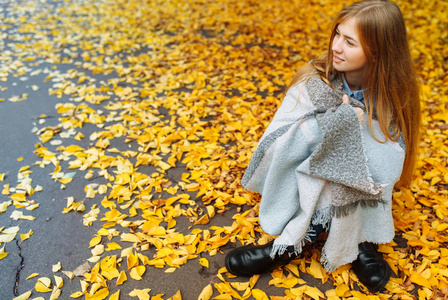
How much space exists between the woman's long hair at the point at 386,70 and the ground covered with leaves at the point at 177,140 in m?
0.76

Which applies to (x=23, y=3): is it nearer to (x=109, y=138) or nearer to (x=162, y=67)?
(x=162, y=67)

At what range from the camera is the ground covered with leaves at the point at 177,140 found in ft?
6.41

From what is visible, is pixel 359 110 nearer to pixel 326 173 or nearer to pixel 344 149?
pixel 344 149

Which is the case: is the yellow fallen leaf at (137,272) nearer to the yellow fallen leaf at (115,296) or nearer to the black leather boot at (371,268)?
the yellow fallen leaf at (115,296)

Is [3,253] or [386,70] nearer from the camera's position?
[386,70]

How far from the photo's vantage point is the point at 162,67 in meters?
4.10

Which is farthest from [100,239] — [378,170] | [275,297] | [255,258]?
[378,170]

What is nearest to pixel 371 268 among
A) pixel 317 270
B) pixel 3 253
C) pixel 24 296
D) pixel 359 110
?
pixel 317 270

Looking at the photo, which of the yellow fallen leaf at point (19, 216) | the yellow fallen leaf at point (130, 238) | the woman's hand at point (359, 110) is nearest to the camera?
the woman's hand at point (359, 110)

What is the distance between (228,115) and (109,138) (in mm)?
1083

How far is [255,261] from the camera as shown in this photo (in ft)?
6.23

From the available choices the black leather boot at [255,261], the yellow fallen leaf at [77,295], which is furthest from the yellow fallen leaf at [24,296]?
the black leather boot at [255,261]

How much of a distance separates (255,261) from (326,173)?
65 centimetres

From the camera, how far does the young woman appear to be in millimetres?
1666
